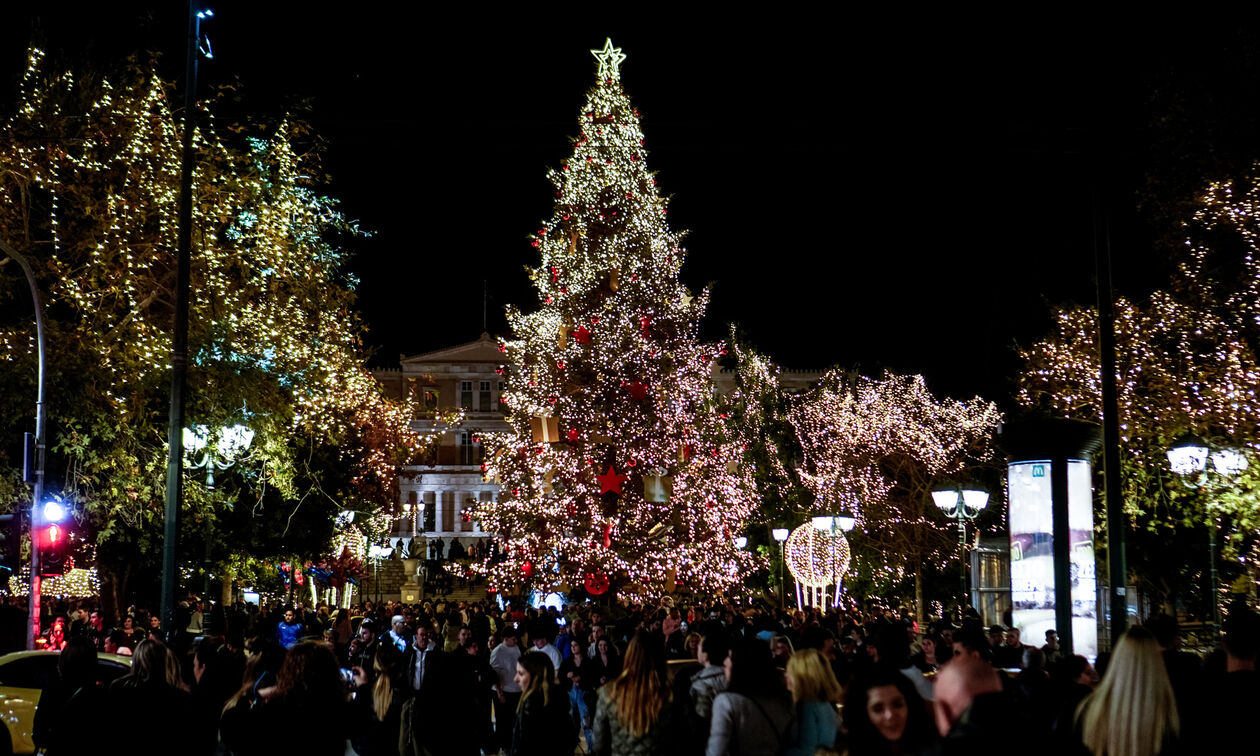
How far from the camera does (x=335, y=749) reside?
228 inches

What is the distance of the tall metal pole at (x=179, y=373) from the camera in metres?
13.5

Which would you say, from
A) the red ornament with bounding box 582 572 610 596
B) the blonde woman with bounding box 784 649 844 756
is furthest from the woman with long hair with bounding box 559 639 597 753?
the red ornament with bounding box 582 572 610 596

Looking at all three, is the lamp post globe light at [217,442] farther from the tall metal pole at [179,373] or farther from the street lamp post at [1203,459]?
the street lamp post at [1203,459]

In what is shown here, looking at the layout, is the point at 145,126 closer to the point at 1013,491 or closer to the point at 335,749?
the point at 1013,491

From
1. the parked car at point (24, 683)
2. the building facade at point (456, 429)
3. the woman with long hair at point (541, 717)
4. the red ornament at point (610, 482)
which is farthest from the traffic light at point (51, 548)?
the building facade at point (456, 429)

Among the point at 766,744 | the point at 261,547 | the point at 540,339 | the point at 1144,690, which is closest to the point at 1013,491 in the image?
the point at 766,744

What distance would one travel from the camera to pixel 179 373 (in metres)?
14.1

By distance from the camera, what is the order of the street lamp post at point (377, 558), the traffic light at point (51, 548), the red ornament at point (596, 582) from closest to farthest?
the traffic light at point (51, 548) → the red ornament at point (596, 582) → the street lamp post at point (377, 558)

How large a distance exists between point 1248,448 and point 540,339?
2019 cm

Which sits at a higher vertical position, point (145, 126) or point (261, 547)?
point (145, 126)

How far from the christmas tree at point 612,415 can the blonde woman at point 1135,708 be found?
26887 mm

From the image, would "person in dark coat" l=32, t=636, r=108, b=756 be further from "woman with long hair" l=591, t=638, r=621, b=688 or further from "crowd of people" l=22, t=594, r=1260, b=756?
"woman with long hair" l=591, t=638, r=621, b=688

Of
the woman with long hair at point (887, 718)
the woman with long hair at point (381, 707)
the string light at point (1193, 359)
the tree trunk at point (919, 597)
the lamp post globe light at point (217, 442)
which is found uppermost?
the string light at point (1193, 359)

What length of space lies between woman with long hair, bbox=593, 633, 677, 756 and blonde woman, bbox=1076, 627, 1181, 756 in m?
2.67
